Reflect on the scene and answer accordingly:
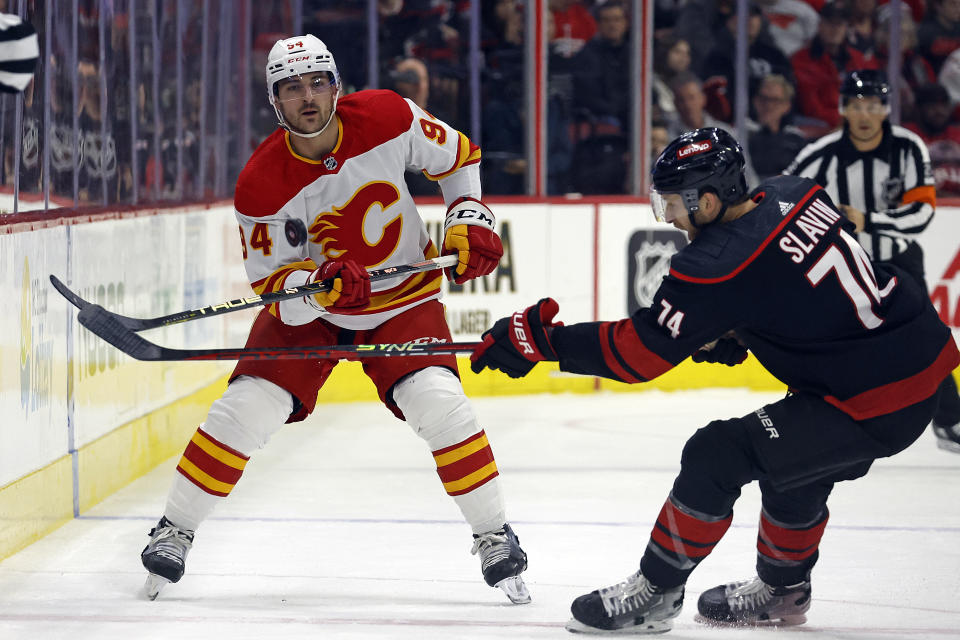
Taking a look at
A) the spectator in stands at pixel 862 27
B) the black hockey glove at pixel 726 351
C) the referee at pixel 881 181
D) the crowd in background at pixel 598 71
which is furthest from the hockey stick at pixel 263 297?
the spectator in stands at pixel 862 27

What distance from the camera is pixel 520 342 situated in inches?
98.6

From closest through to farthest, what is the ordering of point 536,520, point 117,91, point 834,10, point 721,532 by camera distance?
point 721,532, point 536,520, point 117,91, point 834,10

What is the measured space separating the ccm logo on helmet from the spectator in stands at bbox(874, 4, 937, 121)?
437 centimetres

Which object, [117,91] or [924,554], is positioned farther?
[117,91]

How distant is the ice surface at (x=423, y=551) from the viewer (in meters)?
2.70

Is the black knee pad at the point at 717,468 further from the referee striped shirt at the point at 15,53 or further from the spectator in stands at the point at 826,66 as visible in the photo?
the spectator in stands at the point at 826,66

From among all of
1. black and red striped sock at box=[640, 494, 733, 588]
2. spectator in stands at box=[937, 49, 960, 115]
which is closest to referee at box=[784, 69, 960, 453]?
black and red striped sock at box=[640, 494, 733, 588]

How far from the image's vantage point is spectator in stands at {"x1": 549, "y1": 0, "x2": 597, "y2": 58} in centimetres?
638

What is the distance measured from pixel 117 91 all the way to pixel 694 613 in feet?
7.71

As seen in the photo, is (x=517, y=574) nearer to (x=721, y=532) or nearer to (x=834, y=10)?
(x=721, y=532)

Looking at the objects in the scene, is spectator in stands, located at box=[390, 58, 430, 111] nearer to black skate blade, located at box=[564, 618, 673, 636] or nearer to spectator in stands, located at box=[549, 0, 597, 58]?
spectator in stands, located at box=[549, 0, 597, 58]

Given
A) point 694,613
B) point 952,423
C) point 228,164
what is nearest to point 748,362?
point 952,423

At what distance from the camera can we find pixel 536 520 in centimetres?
366

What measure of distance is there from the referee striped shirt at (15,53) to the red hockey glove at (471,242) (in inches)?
34.7
